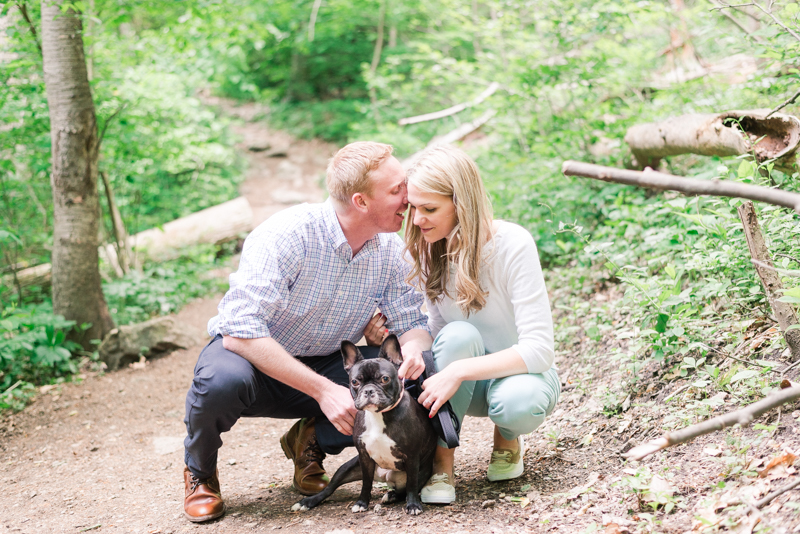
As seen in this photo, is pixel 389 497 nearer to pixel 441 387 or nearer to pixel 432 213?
pixel 441 387

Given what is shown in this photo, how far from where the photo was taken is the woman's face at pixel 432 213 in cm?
249

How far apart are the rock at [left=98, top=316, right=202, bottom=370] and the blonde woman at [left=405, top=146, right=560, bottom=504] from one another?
432cm

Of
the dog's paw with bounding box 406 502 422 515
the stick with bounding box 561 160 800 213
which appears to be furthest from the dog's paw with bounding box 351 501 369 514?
the stick with bounding box 561 160 800 213

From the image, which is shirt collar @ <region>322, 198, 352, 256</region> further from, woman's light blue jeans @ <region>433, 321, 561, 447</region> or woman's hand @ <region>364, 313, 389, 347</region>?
woman's light blue jeans @ <region>433, 321, 561, 447</region>

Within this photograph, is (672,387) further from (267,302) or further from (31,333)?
(31,333)

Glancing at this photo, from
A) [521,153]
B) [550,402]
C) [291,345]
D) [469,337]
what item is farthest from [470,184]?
[521,153]

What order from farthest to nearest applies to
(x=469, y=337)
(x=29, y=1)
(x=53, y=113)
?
(x=53, y=113) < (x=29, y=1) < (x=469, y=337)

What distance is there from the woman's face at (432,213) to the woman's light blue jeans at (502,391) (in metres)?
0.43

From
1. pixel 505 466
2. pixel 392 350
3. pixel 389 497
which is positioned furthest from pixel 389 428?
pixel 505 466

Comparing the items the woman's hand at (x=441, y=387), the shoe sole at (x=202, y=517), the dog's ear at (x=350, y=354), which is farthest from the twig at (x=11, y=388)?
the woman's hand at (x=441, y=387)

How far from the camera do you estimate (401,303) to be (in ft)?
9.80

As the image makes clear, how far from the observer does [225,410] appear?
2.58 m

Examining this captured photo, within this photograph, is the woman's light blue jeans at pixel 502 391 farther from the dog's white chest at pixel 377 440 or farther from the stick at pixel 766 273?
the stick at pixel 766 273

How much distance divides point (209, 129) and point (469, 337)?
33.0 feet
